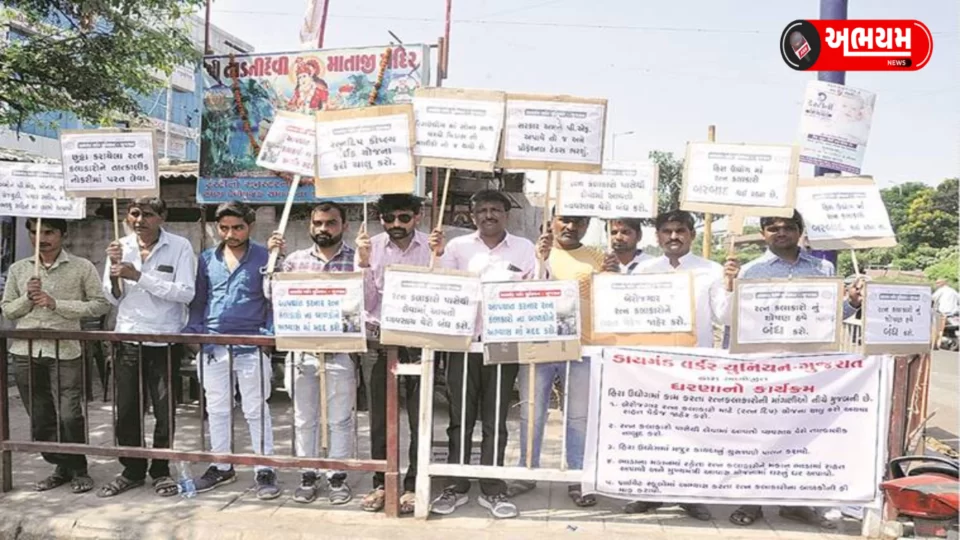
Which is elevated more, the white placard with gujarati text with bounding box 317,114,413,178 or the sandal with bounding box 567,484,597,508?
the white placard with gujarati text with bounding box 317,114,413,178

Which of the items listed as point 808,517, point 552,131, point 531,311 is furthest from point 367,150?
point 808,517

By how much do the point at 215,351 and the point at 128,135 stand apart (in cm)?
145

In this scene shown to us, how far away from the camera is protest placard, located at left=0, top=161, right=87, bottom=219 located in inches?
167

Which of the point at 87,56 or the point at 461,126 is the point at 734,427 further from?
the point at 87,56

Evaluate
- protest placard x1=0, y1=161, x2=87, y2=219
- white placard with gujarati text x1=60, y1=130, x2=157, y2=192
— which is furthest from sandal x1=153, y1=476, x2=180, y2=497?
white placard with gujarati text x1=60, y1=130, x2=157, y2=192

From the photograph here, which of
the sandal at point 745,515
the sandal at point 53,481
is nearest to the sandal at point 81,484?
the sandal at point 53,481

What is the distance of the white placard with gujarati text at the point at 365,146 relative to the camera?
12.6ft

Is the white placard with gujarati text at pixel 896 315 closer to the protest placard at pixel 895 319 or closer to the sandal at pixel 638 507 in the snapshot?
the protest placard at pixel 895 319

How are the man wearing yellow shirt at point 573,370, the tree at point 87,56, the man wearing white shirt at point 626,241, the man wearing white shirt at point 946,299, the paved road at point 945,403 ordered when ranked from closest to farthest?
the man wearing yellow shirt at point 573,370
the man wearing white shirt at point 626,241
the tree at point 87,56
the paved road at point 945,403
the man wearing white shirt at point 946,299

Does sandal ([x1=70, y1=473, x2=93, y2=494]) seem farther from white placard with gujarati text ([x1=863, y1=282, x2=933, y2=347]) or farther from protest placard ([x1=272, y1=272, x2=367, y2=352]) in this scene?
white placard with gujarati text ([x1=863, y1=282, x2=933, y2=347])

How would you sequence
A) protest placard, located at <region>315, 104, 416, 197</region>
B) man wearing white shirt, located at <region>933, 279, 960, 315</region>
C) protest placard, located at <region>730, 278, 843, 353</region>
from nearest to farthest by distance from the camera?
protest placard, located at <region>730, 278, 843, 353</region> → protest placard, located at <region>315, 104, 416, 197</region> → man wearing white shirt, located at <region>933, 279, 960, 315</region>

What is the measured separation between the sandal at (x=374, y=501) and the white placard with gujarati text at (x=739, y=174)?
2564 millimetres

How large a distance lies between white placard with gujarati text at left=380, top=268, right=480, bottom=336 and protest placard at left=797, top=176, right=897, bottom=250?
6.50ft

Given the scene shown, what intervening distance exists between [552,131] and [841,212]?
1.74 meters
